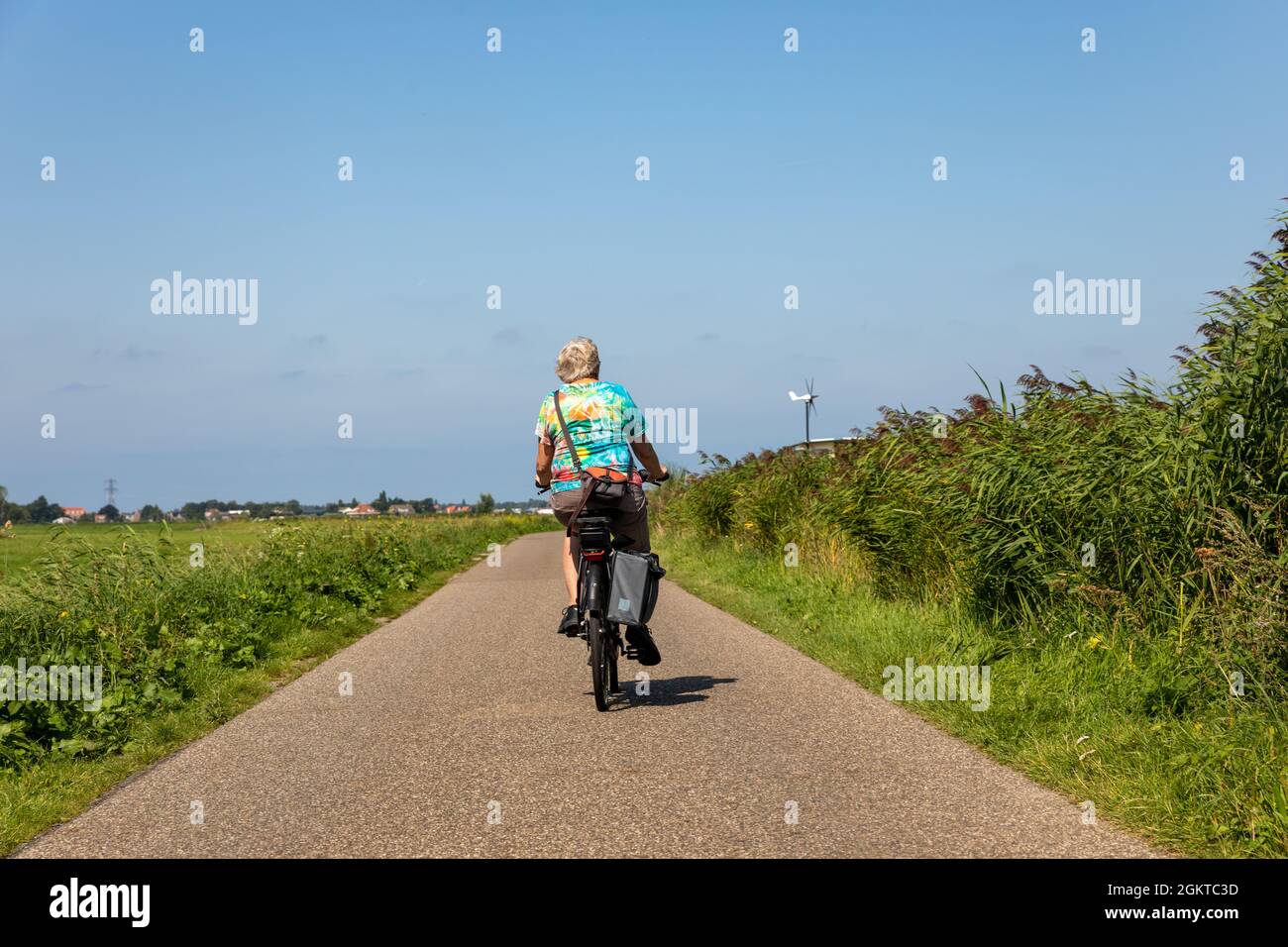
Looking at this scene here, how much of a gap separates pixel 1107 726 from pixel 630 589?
123 inches

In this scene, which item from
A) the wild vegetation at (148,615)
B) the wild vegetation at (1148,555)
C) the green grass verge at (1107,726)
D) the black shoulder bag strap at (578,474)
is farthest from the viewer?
the black shoulder bag strap at (578,474)

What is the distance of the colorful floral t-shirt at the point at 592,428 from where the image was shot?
25.5 ft

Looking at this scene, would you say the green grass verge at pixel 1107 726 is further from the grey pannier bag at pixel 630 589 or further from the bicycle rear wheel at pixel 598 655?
the bicycle rear wheel at pixel 598 655

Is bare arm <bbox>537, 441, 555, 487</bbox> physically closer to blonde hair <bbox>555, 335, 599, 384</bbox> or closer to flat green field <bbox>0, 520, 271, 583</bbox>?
blonde hair <bbox>555, 335, 599, 384</bbox>

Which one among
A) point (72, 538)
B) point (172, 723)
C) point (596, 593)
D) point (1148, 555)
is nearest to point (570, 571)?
point (596, 593)

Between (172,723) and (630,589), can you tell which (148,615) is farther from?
(630,589)

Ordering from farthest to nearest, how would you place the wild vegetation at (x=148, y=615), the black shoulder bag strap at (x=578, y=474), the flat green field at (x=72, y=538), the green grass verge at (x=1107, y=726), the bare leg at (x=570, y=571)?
1. the flat green field at (x=72, y=538)
2. the bare leg at (x=570, y=571)
3. the black shoulder bag strap at (x=578, y=474)
4. the wild vegetation at (x=148, y=615)
5. the green grass verge at (x=1107, y=726)

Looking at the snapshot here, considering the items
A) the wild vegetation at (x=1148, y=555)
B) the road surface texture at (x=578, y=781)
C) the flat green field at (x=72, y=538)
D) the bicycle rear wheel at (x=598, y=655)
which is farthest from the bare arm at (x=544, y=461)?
the flat green field at (x=72, y=538)

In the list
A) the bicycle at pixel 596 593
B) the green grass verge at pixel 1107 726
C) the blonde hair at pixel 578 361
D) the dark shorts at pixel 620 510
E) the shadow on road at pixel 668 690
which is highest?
the blonde hair at pixel 578 361

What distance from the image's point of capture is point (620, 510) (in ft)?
25.7

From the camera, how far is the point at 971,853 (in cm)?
451
